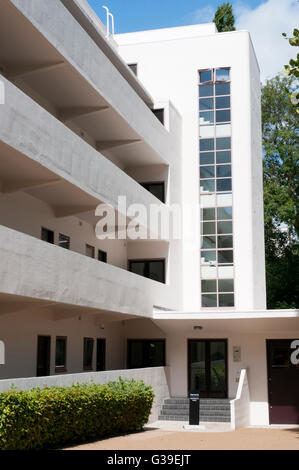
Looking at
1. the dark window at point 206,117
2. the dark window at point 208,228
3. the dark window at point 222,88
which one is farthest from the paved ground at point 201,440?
the dark window at point 222,88

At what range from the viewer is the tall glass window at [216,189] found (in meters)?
26.7

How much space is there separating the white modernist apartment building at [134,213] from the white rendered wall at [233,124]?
64 mm

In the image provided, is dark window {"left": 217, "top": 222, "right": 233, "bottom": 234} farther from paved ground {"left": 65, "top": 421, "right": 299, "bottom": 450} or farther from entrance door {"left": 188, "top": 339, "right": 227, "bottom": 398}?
paved ground {"left": 65, "top": 421, "right": 299, "bottom": 450}

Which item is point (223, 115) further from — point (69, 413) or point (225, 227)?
point (69, 413)

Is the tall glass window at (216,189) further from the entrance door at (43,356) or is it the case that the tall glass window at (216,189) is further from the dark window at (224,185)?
the entrance door at (43,356)

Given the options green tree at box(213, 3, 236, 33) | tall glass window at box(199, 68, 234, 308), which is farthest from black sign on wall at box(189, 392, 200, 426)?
green tree at box(213, 3, 236, 33)

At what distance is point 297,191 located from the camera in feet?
130

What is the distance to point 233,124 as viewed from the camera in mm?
27719

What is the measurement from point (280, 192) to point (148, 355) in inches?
641

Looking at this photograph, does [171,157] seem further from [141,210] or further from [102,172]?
[102,172]

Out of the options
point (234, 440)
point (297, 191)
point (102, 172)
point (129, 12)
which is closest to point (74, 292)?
point (102, 172)

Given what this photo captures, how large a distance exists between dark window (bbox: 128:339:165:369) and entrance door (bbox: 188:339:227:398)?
126 cm

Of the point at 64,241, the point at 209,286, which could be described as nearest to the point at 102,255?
the point at 64,241

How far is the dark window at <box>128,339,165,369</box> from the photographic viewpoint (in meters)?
26.2
